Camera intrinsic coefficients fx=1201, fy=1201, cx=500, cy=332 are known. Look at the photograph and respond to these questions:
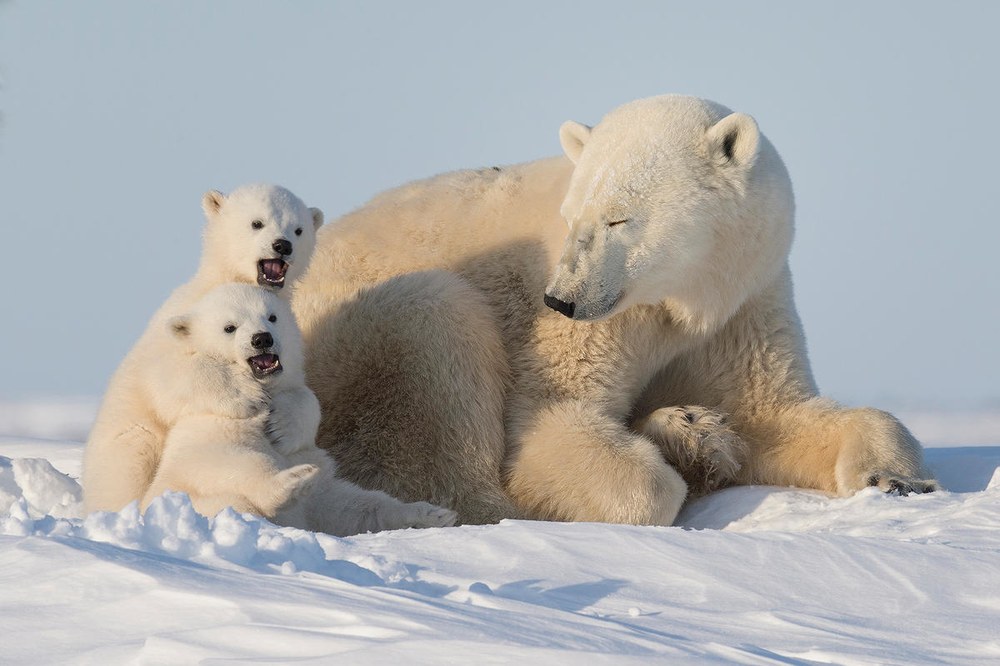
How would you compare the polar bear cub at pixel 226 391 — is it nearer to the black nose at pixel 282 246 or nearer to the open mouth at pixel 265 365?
the open mouth at pixel 265 365

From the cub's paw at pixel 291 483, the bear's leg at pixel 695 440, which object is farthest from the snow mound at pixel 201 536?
the bear's leg at pixel 695 440

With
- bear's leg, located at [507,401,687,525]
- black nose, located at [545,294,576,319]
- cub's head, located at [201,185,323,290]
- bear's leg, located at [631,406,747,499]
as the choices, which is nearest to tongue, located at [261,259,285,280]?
cub's head, located at [201,185,323,290]

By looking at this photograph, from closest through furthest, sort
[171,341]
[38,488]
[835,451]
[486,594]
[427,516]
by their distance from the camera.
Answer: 1. [486,594]
2. [427,516]
3. [171,341]
4. [835,451]
5. [38,488]

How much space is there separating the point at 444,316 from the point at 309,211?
29.3 inches

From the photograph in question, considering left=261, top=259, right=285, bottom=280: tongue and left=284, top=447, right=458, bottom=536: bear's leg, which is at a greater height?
left=261, top=259, right=285, bottom=280: tongue

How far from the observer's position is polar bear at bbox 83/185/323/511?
4.65 metres

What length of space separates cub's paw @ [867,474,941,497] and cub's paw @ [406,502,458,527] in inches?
77.2

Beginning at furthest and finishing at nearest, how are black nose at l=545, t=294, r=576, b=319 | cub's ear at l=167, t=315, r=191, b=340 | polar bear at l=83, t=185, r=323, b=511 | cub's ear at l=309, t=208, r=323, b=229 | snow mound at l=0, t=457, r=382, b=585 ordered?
1. cub's ear at l=309, t=208, r=323, b=229
2. black nose at l=545, t=294, r=576, b=319
3. polar bear at l=83, t=185, r=323, b=511
4. cub's ear at l=167, t=315, r=191, b=340
5. snow mound at l=0, t=457, r=382, b=585

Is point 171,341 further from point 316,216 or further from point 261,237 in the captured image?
point 316,216

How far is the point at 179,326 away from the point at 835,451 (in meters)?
3.05

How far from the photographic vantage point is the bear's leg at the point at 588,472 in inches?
199

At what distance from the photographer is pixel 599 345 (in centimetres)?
539

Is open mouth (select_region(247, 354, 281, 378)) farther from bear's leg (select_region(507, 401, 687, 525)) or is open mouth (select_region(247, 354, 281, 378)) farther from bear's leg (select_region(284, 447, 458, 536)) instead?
bear's leg (select_region(507, 401, 687, 525))

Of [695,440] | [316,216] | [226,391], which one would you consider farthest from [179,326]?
[695,440]
